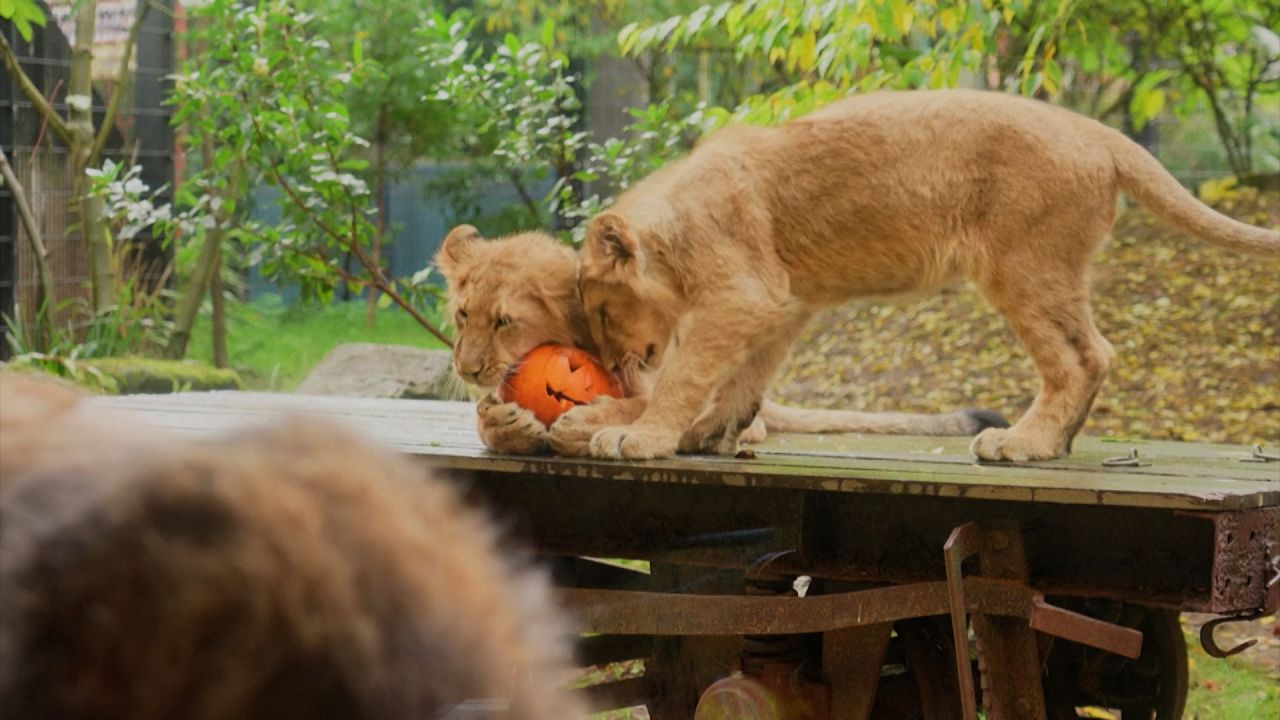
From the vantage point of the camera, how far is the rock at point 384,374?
9.63 metres

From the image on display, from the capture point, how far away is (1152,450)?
4938 millimetres

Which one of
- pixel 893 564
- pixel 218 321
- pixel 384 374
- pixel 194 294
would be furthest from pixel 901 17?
pixel 218 321

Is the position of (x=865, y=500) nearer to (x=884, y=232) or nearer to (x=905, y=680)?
(x=905, y=680)

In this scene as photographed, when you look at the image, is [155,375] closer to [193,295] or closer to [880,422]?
[193,295]

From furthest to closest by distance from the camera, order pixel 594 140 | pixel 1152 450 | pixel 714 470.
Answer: pixel 594 140, pixel 1152 450, pixel 714 470

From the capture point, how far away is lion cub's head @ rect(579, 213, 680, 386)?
15.5ft

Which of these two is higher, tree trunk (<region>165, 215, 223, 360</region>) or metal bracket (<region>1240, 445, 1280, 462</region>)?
metal bracket (<region>1240, 445, 1280, 462</region>)

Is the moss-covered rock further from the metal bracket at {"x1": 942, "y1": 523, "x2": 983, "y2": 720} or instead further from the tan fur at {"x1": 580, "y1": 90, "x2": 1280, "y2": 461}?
the metal bracket at {"x1": 942, "y1": 523, "x2": 983, "y2": 720}

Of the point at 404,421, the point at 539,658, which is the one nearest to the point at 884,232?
the point at 404,421

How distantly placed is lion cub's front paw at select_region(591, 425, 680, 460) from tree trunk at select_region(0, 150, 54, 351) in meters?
7.66

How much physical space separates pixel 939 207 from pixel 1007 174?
0.23 metres

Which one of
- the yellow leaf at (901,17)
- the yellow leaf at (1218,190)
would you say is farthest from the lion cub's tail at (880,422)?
the yellow leaf at (1218,190)

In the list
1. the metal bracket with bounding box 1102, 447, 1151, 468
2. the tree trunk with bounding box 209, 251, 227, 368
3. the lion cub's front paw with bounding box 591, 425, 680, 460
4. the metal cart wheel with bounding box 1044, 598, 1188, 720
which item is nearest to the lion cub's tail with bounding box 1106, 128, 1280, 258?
the metal bracket with bounding box 1102, 447, 1151, 468

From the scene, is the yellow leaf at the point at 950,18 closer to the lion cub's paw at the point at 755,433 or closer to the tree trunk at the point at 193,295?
the lion cub's paw at the point at 755,433
